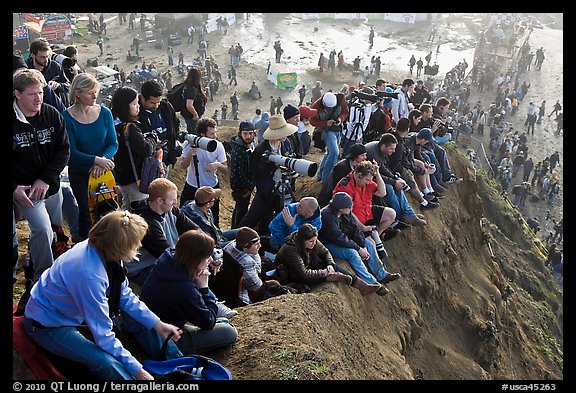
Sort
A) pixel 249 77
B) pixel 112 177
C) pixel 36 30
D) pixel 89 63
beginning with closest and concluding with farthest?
pixel 112 177 → pixel 36 30 → pixel 89 63 → pixel 249 77

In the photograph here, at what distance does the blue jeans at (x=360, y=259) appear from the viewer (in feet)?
27.8

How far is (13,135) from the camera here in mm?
5445

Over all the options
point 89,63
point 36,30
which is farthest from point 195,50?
point 36,30

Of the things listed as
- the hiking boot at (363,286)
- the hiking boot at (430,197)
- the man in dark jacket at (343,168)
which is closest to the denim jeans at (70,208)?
the hiking boot at (363,286)

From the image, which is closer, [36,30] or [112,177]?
[112,177]

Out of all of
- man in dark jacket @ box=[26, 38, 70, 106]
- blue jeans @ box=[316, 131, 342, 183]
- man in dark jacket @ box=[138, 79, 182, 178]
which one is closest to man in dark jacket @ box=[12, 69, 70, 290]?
man in dark jacket @ box=[138, 79, 182, 178]

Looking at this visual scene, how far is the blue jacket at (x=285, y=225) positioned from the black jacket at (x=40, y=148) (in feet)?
10.3

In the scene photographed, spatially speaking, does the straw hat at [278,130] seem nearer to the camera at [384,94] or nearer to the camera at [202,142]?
the camera at [202,142]

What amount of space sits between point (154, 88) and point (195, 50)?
1318 inches

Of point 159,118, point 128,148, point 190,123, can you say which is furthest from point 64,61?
point 128,148

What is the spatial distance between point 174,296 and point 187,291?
137 mm

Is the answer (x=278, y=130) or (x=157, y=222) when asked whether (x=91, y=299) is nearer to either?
(x=157, y=222)

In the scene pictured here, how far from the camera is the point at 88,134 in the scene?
657cm

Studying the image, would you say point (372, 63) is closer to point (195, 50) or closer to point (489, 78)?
point (489, 78)
